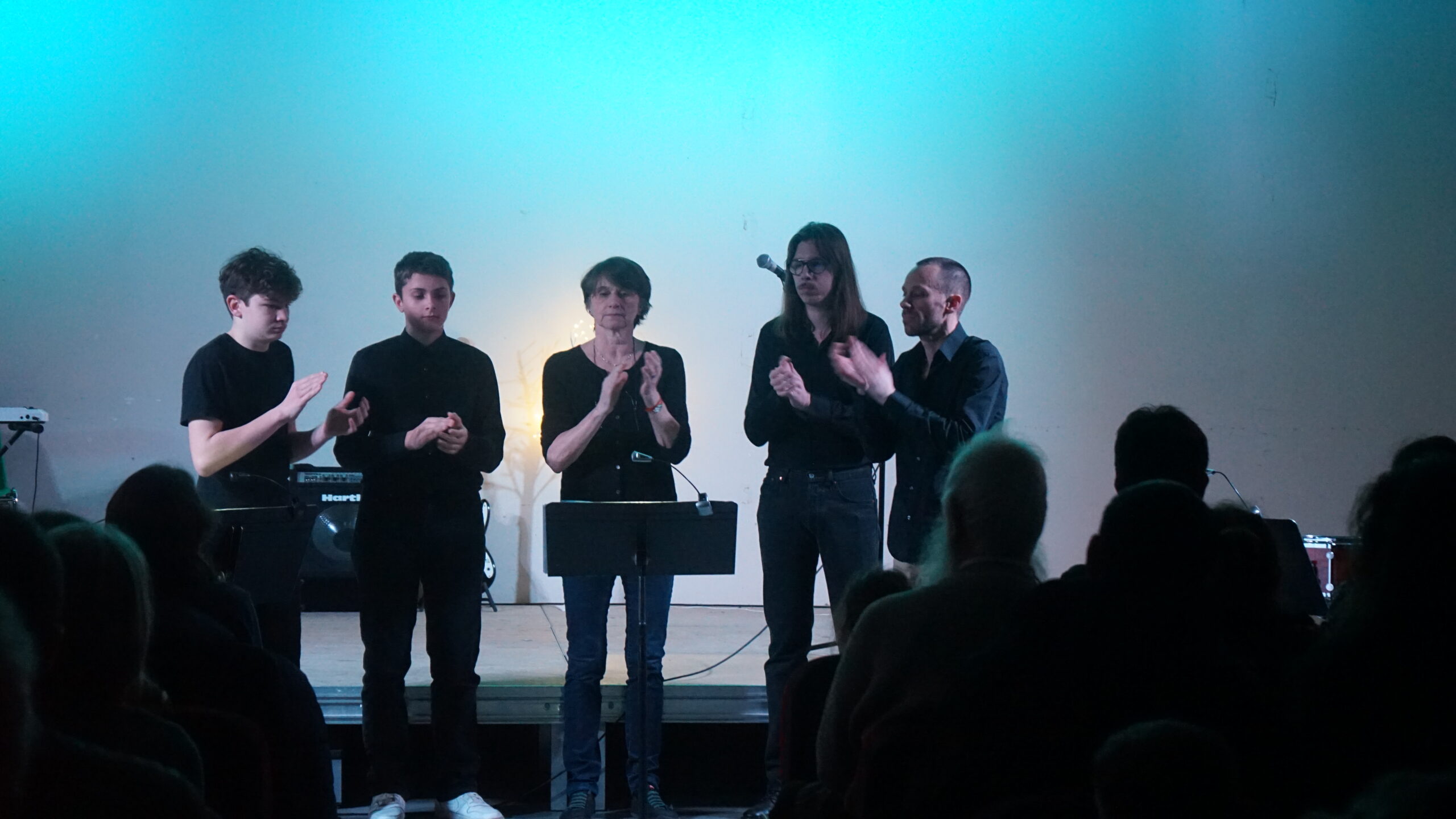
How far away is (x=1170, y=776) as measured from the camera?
1.04 metres

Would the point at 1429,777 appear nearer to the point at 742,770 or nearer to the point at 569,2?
A: the point at 742,770

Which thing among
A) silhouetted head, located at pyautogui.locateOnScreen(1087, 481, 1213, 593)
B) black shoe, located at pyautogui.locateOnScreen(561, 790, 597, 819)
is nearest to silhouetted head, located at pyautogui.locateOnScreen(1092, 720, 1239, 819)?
silhouetted head, located at pyautogui.locateOnScreen(1087, 481, 1213, 593)

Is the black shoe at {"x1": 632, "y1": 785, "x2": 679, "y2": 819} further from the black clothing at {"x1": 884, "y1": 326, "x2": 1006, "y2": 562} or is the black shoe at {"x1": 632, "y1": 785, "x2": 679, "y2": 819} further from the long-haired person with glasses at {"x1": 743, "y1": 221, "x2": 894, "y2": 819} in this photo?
the black clothing at {"x1": 884, "y1": 326, "x2": 1006, "y2": 562}

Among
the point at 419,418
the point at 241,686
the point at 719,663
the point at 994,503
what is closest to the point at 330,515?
the point at 719,663

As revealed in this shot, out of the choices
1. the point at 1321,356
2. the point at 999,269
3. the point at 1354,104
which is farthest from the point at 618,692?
the point at 1354,104

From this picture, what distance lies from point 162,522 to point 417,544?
131 centimetres

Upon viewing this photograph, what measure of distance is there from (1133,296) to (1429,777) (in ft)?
19.3

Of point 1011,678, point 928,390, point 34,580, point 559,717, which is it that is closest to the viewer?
point 34,580

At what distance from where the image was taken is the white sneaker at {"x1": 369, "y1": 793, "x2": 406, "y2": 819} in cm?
321

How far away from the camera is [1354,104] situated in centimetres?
632

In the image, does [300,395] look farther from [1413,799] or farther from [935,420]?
[1413,799]

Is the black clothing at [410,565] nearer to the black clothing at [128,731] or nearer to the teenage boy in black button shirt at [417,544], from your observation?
the teenage boy in black button shirt at [417,544]

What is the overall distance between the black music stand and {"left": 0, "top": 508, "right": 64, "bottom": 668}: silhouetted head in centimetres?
179

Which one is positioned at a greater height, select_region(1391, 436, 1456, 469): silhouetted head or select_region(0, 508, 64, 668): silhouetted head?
select_region(1391, 436, 1456, 469): silhouetted head
